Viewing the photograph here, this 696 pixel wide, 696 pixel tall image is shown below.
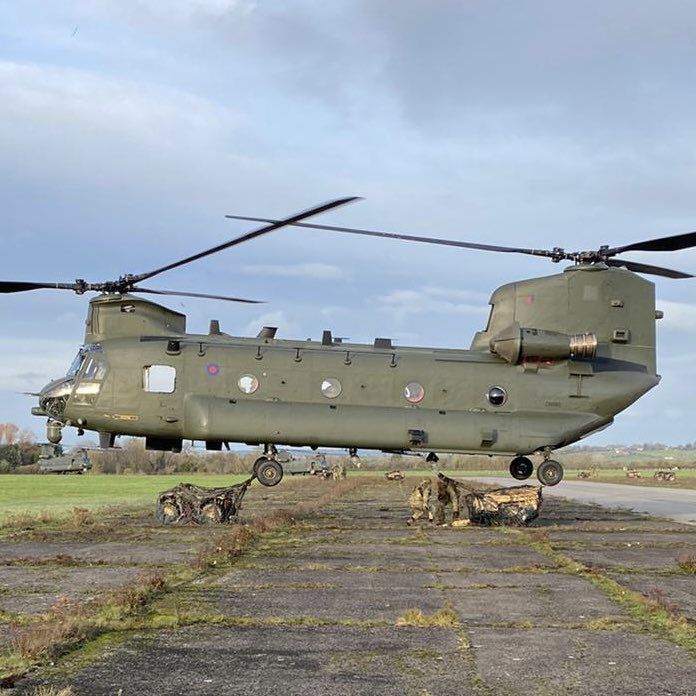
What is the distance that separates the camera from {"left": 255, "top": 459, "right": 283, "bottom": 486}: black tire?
21.7 m

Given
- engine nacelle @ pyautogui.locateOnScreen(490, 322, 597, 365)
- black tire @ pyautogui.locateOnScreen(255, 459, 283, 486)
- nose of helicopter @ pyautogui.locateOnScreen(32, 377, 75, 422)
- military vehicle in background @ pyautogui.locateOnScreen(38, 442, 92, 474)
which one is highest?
engine nacelle @ pyautogui.locateOnScreen(490, 322, 597, 365)

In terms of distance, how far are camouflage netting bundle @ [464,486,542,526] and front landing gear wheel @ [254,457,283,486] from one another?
5476 millimetres

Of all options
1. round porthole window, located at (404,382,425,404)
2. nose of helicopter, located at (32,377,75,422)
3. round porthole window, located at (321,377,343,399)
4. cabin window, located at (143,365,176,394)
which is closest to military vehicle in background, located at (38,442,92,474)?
nose of helicopter, located at (32,377,75,422)

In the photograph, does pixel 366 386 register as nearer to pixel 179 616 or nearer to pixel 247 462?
pixel 179 616

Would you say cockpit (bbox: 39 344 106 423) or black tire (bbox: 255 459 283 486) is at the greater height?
cockpit (bbox: 39 344 106 423)

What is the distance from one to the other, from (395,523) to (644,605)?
13911mm

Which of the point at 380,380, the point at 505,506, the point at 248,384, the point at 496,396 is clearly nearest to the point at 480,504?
the point at 505,506

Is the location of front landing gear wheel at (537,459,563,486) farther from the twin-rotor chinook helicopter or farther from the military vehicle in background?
the military vehicle in background

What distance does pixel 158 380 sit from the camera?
21.9 metres

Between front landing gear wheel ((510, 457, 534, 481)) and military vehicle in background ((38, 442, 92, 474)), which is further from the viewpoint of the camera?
military vehicle in background ((38, 442, 92, 474))

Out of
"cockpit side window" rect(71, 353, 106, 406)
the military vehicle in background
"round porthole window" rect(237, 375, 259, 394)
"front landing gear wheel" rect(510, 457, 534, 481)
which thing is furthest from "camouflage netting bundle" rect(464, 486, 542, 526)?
the military vehicle in background

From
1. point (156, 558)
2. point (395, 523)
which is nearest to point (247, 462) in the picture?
point (395, 523)

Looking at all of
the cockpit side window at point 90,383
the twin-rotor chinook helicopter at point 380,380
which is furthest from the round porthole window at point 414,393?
the cockpit side window at point 90,383

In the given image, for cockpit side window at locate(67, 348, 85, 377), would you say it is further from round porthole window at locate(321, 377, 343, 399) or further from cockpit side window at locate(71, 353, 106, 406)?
round porthole window at locate(321, 377, 343, 399)
